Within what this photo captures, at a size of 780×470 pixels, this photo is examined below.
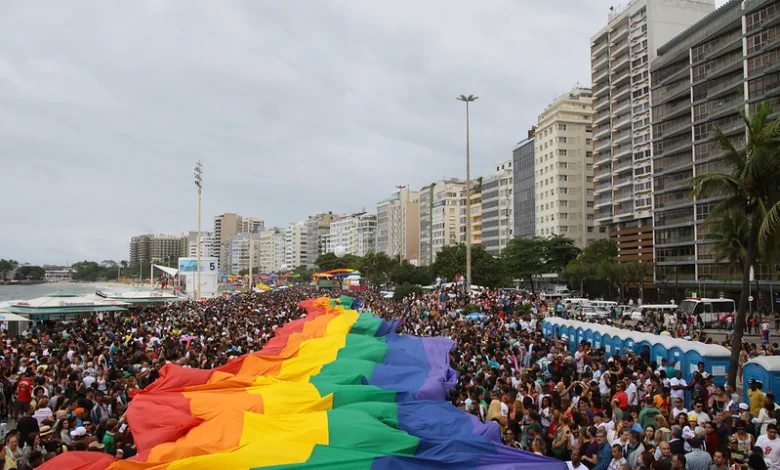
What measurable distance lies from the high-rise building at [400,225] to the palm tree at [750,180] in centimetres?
11766

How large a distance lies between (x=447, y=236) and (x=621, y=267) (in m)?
62.0

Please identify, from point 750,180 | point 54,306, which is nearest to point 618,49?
point 750,180

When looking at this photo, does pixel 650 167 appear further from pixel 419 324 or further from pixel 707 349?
pixel 707 349

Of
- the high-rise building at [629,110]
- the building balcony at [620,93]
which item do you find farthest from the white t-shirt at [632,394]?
the building balcony at [620,93]

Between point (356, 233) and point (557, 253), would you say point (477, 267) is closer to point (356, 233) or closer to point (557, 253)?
point (557, 253)

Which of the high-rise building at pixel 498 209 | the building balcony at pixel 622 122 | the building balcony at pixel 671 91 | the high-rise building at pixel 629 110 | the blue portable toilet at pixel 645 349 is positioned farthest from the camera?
the high-rise building at pixel 498 209

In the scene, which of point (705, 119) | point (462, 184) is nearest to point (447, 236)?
point (462, 184)

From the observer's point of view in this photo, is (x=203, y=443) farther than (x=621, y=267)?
No

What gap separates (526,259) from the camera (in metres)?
70.5

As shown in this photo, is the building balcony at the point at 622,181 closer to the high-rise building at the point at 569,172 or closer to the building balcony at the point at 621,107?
the building balcony at the point at 621,107

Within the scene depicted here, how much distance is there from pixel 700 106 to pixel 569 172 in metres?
27.0

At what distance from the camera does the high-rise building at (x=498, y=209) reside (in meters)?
96.3

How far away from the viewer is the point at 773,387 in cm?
1252

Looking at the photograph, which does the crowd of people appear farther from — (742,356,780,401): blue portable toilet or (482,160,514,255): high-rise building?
(482,160,514,255): high-rise building
